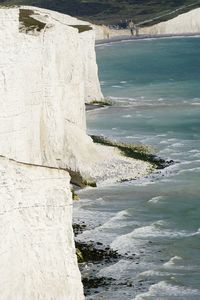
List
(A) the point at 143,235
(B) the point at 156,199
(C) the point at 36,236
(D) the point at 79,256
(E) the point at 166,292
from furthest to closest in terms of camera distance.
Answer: (B) the point at 156,199 < (A) the point at 143,235 < (D) the point at 79,256 < (E) the point at 166,292 < (C) the point at 36,236

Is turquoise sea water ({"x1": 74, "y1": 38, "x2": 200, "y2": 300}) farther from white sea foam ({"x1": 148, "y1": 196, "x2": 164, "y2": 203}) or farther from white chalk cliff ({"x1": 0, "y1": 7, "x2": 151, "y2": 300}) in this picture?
white chalk cliff ({"x1": 0, "y1": 7, "x2": 151, "y2": 300})

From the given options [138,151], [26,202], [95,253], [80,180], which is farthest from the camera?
[138,151]

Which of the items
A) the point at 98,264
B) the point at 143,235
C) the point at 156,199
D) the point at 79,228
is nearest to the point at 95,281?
the point at 98,264

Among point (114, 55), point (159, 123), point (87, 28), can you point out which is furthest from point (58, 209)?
point (114, 55)

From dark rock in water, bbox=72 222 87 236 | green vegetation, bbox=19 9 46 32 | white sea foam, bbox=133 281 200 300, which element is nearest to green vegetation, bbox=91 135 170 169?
green vegetation, bbox=19 9 46 32

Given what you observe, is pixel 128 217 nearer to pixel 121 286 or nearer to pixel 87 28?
pixel 121 286

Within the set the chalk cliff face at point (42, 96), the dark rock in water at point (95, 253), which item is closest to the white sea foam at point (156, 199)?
the chalk cliff face at point (42, 96)

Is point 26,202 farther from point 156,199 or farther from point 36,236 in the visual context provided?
point 156,199

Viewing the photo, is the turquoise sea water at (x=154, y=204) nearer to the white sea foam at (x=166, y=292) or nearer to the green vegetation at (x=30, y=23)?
the white sea foam at (x=166, y=292)
